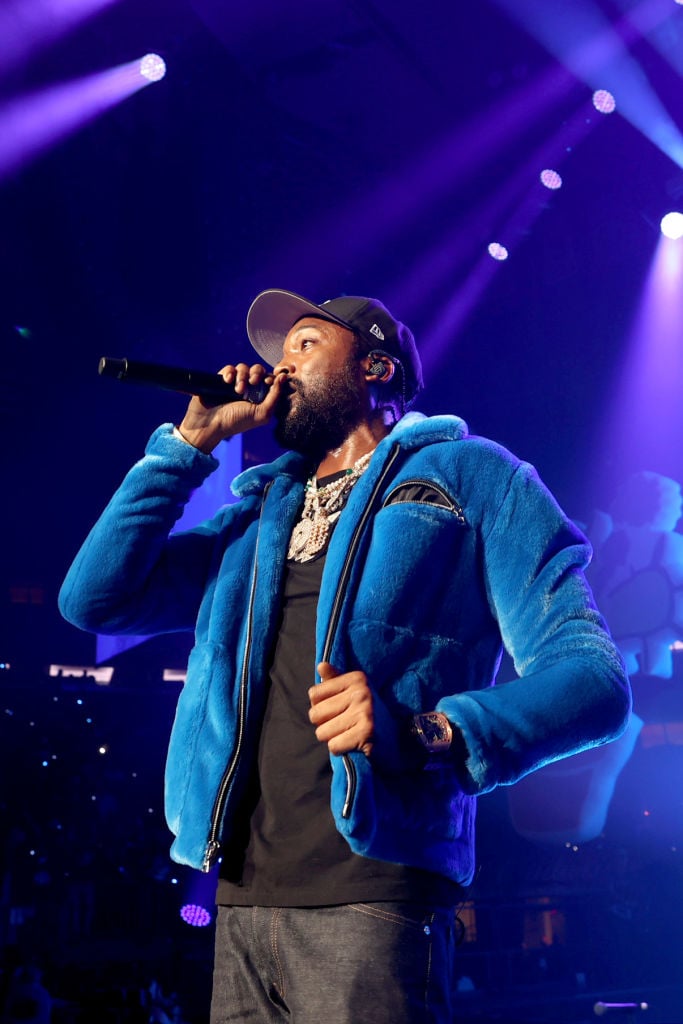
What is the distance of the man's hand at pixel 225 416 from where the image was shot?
6.49ft

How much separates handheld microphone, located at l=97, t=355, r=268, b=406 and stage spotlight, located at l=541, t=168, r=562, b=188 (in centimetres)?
515

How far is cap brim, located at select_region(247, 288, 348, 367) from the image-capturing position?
2473 mm

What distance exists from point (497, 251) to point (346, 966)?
20.7 ft

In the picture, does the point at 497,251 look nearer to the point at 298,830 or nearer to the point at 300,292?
the point at 300,292

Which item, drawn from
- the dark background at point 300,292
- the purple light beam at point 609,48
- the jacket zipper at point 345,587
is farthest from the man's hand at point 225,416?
the purple light beam at point 609,48

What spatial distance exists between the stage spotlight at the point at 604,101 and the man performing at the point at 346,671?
470cm

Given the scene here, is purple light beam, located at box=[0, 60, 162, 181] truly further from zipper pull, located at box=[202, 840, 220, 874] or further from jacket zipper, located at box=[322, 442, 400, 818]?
zipper pull, located at box=[202, 840, 220, 874]

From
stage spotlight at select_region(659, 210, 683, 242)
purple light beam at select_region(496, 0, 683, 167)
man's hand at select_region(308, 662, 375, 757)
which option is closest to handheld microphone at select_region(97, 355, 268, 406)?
man's hand at select_region(308, 662, 375, 757)

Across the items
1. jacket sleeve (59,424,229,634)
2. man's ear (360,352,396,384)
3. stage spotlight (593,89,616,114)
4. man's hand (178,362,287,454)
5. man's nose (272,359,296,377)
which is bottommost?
jacket sleeve (59,424,229,634)

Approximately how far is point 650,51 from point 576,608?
209 inches

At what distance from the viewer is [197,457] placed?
1.94 metres

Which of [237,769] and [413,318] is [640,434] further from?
[237,769]

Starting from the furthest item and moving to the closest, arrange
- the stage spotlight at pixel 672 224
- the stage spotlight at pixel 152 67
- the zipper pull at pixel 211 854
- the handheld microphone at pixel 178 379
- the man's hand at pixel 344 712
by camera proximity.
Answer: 1. the stage spotlight at pixel 672 224
2. the stage spotlight at pixel 152 67
3. the handheld microphone at pixel 178 379
4. the zipper pull at pixel 211 854
5. the man's hand at pixel 344 712

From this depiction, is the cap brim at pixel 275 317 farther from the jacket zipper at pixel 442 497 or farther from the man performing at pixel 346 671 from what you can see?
the jacket zipper at pixel 442 497
